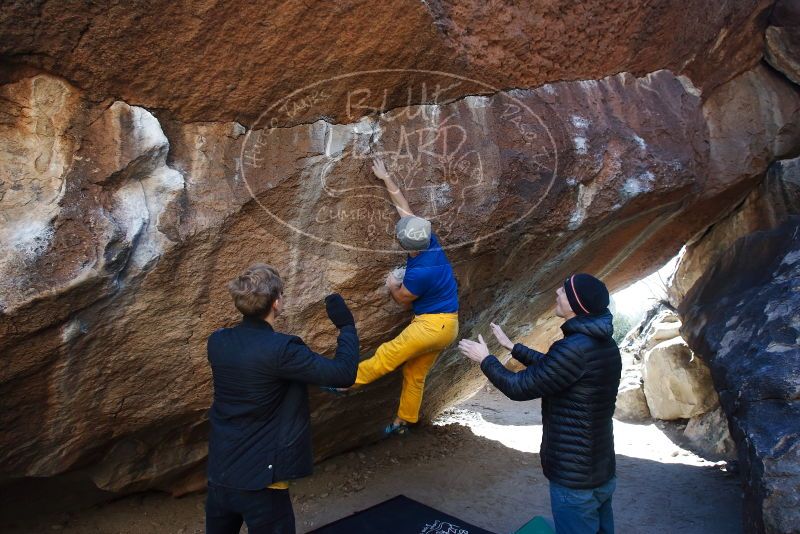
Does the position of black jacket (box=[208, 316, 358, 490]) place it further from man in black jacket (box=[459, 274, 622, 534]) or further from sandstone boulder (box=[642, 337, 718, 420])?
sandstone boulder (box=[642, 337, 718, 420])

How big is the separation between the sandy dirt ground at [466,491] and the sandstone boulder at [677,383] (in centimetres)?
57

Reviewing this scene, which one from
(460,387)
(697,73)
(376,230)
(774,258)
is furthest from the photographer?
(460,387)

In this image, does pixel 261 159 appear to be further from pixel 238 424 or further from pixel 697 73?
pixel 697 73

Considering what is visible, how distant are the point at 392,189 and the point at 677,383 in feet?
15.1

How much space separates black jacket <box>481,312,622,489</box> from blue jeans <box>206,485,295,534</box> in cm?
101

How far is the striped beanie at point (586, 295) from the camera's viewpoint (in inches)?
101

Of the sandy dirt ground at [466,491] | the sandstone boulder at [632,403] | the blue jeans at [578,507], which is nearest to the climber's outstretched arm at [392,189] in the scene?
the blue jeans at [578,507]

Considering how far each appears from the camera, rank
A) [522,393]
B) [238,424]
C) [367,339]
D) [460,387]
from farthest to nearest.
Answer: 1. [460,387]
2. [367,339]
3. [522,393]
4. [238,424]

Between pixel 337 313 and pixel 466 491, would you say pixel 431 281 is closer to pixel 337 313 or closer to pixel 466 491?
pixel 337 313

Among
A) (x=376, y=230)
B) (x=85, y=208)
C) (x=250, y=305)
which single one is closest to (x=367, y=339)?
(x=376, y=230)

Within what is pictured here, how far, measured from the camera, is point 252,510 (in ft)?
7.14

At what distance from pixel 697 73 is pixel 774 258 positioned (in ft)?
4.59

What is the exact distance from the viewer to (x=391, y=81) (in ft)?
10.3

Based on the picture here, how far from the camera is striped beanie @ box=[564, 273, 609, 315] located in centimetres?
256
